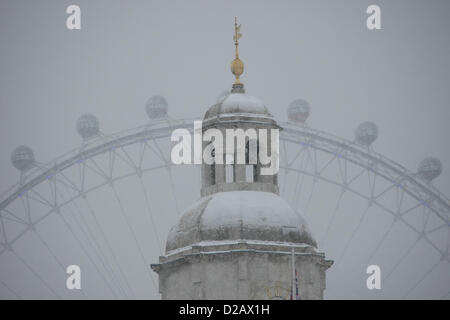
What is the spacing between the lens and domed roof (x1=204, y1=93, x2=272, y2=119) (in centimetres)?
8700

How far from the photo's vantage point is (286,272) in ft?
272

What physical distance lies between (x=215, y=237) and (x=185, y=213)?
3.06 meters

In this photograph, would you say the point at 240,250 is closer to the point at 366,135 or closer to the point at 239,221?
the point at 239,221

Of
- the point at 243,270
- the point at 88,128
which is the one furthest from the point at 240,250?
the point at 88,128

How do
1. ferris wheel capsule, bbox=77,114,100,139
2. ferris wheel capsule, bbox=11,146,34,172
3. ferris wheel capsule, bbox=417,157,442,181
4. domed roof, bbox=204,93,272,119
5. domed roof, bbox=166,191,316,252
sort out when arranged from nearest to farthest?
domed roof, bbox=166,191,316,252 < domed roof, bbox=204,93,272,119 < ferris wheel capsule, bbox=77,114,100,139 < ferris wheel capsule, bbox=11,146,34,172 < ferris wheel capsule, bbox=417,157,442,181

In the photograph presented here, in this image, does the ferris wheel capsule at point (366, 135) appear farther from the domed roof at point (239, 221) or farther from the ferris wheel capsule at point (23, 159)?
the domed roof at point (239, 221)

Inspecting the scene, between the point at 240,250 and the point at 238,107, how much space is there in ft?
27.8

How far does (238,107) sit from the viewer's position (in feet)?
286

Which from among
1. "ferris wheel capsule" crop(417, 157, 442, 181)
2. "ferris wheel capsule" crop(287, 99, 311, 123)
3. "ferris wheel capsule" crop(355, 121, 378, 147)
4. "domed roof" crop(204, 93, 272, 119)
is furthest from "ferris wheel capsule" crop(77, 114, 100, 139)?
"domed roof" crop(204, 93, 272, 119)

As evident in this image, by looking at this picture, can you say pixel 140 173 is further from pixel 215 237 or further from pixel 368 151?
pixel 215 237

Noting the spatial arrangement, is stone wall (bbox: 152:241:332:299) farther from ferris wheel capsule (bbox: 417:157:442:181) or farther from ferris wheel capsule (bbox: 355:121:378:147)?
ferris wheel capsule (bbox: 417:157:442:181)

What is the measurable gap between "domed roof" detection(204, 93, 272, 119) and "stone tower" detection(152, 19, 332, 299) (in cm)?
219
